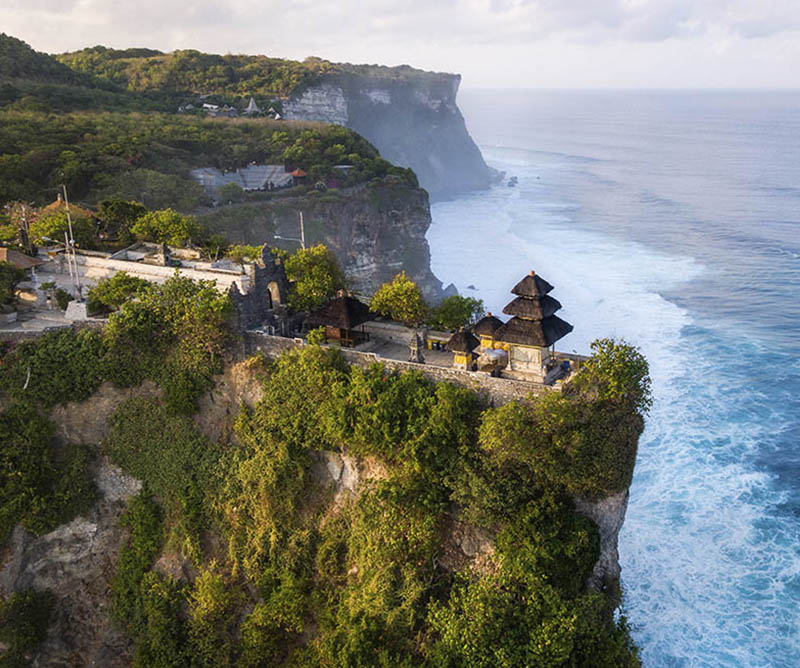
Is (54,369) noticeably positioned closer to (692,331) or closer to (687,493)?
(687,493)

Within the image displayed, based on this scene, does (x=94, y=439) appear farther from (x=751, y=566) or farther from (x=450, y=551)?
(x=751, y=566)

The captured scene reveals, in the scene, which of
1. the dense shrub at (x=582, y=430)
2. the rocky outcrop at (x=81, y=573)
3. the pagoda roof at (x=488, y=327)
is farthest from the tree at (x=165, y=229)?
the dense shrub at (x=582, y=430)

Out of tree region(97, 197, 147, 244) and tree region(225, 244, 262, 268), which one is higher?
tree region(97, 197, 147, 244)

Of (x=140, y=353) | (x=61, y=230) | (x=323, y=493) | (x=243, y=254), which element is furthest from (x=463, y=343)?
(x=61, y=230)

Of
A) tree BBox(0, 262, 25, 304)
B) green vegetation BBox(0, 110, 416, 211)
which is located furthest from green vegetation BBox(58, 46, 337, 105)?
tree BBox(0, 262, 25, 304)

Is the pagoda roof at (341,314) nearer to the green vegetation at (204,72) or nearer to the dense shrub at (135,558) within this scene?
the dense shrub at (135,558)

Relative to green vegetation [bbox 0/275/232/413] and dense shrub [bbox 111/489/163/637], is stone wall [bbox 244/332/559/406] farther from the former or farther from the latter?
dense shrub [bbox 111/489/163/637]

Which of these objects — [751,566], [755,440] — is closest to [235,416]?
[751,566]
